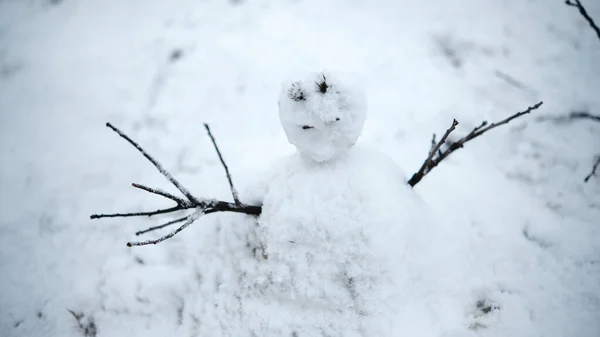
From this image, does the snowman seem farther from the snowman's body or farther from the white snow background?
the white snow background

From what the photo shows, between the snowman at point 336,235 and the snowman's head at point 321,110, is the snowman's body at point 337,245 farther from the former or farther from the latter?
the snowman's head at point 321,110

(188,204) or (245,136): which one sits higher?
(188,204)

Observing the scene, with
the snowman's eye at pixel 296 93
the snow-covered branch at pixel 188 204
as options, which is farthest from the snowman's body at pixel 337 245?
the snowman's eye at pixel 296 93

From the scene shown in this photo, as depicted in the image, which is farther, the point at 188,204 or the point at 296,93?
the point at 188,204

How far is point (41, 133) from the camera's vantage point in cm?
212

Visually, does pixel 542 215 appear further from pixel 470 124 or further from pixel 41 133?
pixel 41 133

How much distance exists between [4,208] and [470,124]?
9.04ft

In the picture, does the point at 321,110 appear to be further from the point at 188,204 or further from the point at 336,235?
the point at 188,204

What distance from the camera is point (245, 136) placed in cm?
205

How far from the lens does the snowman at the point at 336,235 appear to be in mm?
1079

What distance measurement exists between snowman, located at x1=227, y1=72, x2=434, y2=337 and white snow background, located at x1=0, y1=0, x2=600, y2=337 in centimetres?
22

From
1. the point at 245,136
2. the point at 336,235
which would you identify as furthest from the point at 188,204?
the point at 245,136

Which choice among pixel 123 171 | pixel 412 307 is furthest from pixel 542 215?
pixel 123 171

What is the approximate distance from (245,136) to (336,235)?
115cm
